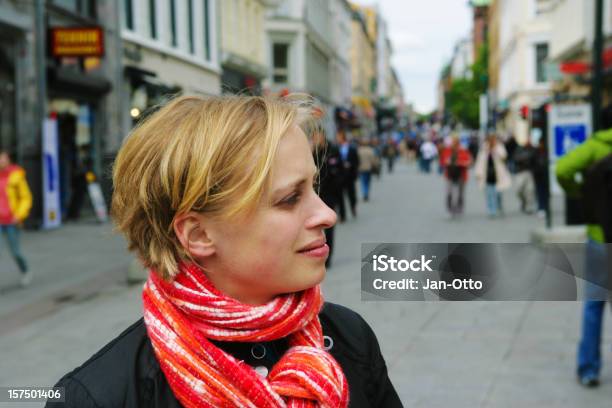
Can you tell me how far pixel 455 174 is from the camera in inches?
690

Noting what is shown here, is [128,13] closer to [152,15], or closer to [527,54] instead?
[152,15]

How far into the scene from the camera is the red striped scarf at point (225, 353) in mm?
1432

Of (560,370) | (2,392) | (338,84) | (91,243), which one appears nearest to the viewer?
(2,392)

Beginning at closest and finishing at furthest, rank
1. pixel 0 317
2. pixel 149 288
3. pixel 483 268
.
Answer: pixel 483 268, pixel 149 288, pixel 0 317

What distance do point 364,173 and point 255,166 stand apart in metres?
21.5

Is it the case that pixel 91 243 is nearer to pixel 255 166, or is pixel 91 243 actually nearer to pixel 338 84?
pixel 255 166

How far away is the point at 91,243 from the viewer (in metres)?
13.4

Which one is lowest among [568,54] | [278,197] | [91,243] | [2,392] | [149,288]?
[91,243]

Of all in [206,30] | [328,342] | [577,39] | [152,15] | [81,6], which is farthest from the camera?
[577,39]

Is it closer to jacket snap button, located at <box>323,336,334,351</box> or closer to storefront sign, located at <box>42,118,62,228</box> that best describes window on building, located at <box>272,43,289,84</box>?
storefront sign, located at <box>42,118,62,228</box>

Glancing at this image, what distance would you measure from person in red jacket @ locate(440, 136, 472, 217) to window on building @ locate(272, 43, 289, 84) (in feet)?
79.8

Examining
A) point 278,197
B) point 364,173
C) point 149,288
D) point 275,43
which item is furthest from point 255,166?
point 275,43

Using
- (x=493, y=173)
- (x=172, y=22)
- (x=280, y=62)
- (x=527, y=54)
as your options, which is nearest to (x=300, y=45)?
(x=280, y=62)

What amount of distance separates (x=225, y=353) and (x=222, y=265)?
Result: 0.15 m
